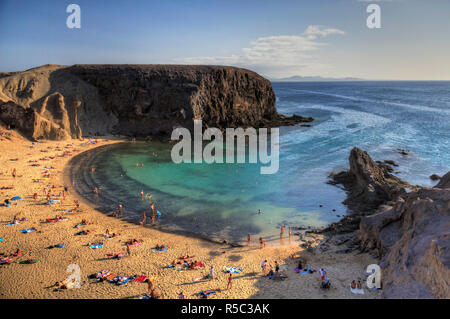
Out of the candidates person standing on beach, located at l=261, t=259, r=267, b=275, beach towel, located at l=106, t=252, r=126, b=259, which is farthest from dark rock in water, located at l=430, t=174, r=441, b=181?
beach towel, located at l=106, t=252, r=126, b=259

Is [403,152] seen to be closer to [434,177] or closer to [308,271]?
[434,177]

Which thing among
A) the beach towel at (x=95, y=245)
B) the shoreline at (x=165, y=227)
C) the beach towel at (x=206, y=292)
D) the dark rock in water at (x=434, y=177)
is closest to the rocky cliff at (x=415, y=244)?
the shoreline at (x=165, y=227)

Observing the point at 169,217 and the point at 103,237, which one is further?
the point at 169,217

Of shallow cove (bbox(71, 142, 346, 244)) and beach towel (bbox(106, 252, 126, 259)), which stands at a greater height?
shallow cove (bbox(71, 142, 346, 244))

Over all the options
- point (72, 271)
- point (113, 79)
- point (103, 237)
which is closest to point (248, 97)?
point (113, 79)

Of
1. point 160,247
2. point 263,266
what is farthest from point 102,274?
point 263,266

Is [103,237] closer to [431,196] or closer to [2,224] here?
[2,224]

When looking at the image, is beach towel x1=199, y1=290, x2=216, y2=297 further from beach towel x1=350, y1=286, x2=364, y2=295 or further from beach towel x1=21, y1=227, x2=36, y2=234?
beach towel x1=21, y1=227, x2=36, y2=234
